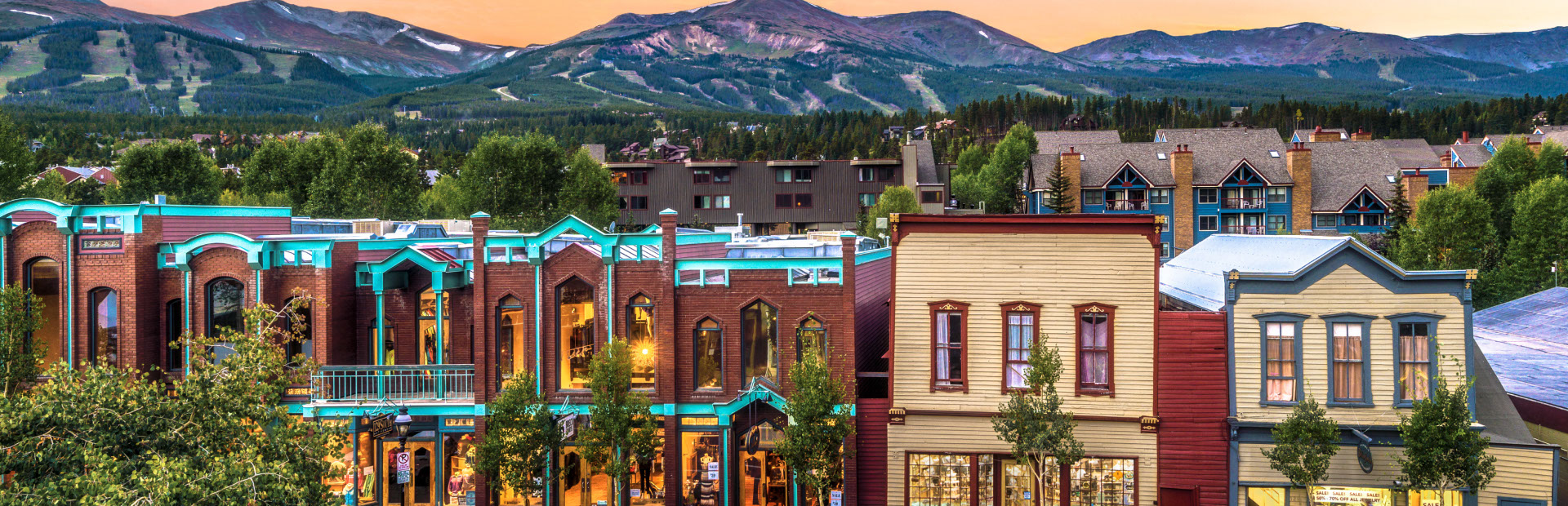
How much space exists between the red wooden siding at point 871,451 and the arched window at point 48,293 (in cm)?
2175

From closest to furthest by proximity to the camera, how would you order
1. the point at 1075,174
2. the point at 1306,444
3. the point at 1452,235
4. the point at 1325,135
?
the point at 1306,444 < the point at 1452,235 < the point at 1075,174 < the point at 1325,135

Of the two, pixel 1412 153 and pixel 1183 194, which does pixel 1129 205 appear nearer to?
pixel 1183 194

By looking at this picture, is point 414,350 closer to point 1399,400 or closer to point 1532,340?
point 1399,400

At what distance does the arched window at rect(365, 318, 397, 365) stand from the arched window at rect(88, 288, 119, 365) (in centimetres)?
653

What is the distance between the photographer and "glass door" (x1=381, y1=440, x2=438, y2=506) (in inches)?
989

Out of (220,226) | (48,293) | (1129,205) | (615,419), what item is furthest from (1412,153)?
(48,293)

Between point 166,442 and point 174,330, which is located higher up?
point 174,330

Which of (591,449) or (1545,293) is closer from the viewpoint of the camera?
(591,449)

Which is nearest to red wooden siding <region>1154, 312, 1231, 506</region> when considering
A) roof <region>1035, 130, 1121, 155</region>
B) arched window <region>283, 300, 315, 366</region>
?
arched window <region>283, 300, 315, 366</region>

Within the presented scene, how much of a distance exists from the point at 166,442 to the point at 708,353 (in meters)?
12.3

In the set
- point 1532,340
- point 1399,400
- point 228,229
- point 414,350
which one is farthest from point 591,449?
point 1532,340

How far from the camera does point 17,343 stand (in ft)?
78.5

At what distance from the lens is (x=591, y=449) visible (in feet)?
73.8

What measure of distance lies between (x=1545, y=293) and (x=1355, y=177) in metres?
59.8
